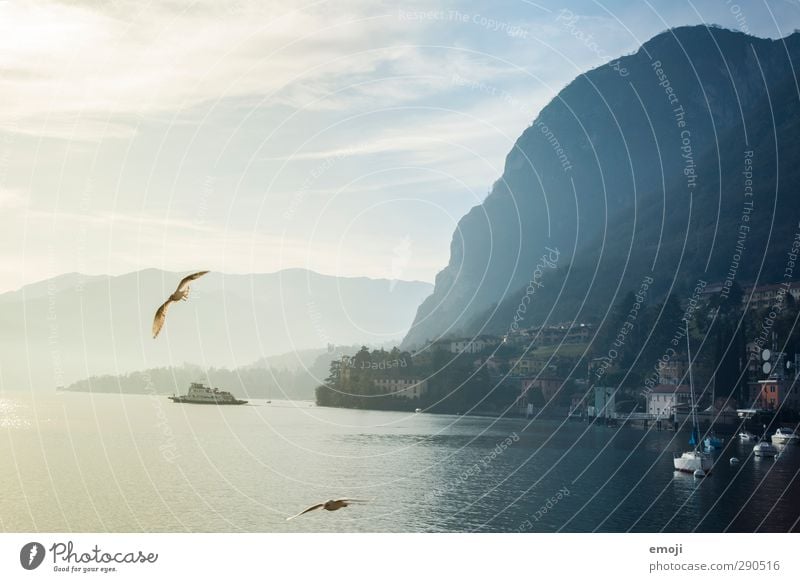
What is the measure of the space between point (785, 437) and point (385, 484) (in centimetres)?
4676

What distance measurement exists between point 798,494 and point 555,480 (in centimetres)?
1478

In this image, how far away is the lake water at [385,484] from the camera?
1905 inches

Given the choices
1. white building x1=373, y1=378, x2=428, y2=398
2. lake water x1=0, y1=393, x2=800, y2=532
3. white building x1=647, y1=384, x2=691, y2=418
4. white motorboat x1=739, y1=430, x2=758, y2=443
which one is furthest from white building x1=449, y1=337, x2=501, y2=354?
white motorboat x1=739, y1=430, x2=758, y2=443

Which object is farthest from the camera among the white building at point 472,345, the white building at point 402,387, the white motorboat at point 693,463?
the white building at point 472,345

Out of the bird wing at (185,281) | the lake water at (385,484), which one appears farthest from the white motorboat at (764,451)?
the bird wing at (185,281)

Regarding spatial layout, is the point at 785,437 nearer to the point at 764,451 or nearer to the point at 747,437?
the point at 747,437

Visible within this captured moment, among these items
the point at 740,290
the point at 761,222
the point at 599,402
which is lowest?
the point at 599,402

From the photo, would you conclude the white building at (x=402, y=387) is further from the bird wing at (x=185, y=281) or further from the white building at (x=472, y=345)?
the bird wing at (x=185, y=281)

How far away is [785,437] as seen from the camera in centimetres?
9494

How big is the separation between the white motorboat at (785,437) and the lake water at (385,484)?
124 inches

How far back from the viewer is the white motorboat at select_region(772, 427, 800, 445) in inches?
3733
